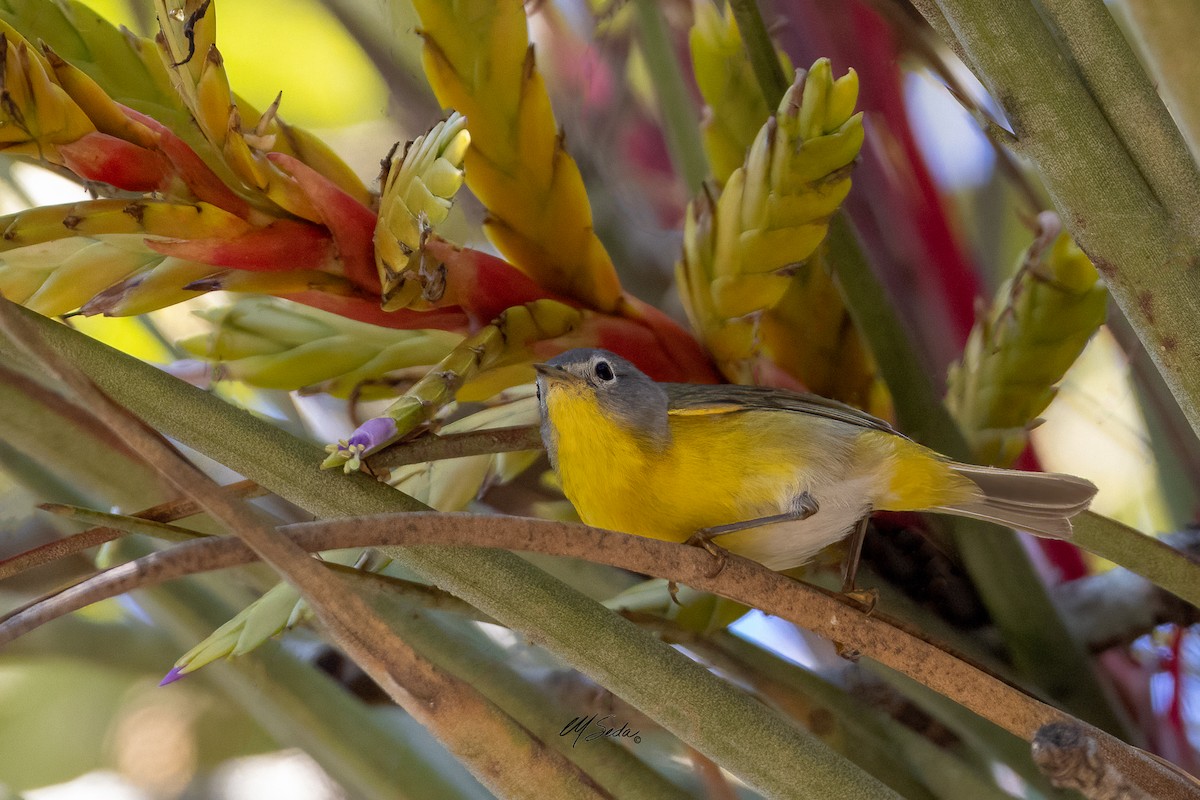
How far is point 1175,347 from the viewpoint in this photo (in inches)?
11.4

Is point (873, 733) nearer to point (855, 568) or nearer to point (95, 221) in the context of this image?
point (855, 568)

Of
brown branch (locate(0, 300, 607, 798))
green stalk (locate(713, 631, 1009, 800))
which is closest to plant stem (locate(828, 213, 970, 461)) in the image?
green stalk (locate(713, 631, 1009, 800))

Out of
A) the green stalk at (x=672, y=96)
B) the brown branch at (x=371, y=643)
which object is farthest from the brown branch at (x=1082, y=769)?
the green stalk at (x=672, y=96)

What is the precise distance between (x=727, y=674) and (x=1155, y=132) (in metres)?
0.26

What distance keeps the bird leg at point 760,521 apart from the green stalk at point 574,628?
17cm

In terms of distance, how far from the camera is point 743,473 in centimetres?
50

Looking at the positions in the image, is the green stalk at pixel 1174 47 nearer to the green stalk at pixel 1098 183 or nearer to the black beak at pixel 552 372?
the green stalk at pixel 1098 183

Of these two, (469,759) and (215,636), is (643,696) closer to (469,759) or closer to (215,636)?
(469,759)

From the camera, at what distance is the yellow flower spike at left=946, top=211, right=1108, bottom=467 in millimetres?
421

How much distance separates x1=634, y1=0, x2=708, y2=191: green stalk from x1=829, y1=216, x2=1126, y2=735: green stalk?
10 cm

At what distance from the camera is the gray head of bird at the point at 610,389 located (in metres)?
0.44

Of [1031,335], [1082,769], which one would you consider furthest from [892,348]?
[1082,769]

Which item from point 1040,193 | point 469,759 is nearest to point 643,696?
point 469,759

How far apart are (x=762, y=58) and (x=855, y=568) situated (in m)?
0.21
